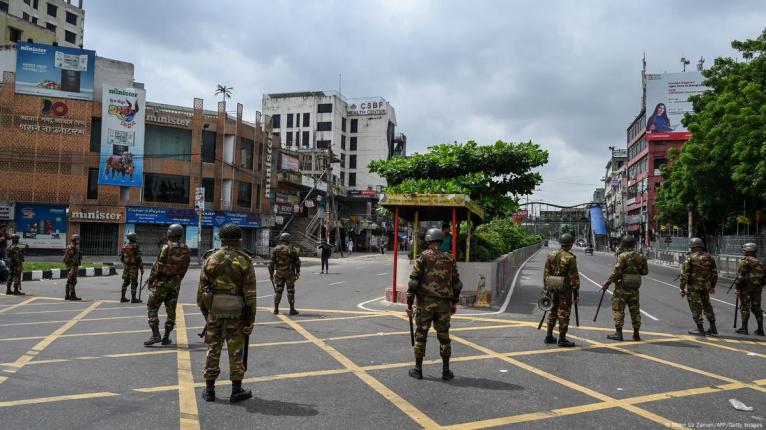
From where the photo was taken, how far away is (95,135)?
32594 millimetres

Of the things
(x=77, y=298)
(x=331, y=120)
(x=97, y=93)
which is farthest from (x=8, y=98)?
(x=331, y=120)

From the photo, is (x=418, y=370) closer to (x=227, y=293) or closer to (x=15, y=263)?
(x=227, y=293)

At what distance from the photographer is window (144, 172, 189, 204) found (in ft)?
112

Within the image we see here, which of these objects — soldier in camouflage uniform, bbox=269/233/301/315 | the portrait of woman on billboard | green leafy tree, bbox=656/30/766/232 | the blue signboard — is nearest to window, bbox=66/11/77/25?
the blue signboard

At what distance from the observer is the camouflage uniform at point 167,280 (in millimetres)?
7734

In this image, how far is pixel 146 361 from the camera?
6555 mm

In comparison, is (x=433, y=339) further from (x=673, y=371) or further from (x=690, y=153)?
(x=690, y=153)

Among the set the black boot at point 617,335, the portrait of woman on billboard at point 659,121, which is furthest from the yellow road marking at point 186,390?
the portrait of woman on billboard at point 659,121

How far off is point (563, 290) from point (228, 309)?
5013 mm

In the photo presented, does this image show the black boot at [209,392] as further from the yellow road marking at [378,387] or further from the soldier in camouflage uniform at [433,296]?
the soldier in camouflage uniform at [433,296]

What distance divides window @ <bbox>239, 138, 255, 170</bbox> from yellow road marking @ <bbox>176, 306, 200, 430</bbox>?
99.2ft

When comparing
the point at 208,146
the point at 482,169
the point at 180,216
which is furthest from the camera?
the point at 208,146

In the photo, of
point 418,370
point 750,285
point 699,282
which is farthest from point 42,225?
point 750,285

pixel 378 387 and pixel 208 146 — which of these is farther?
pixel 208 146
